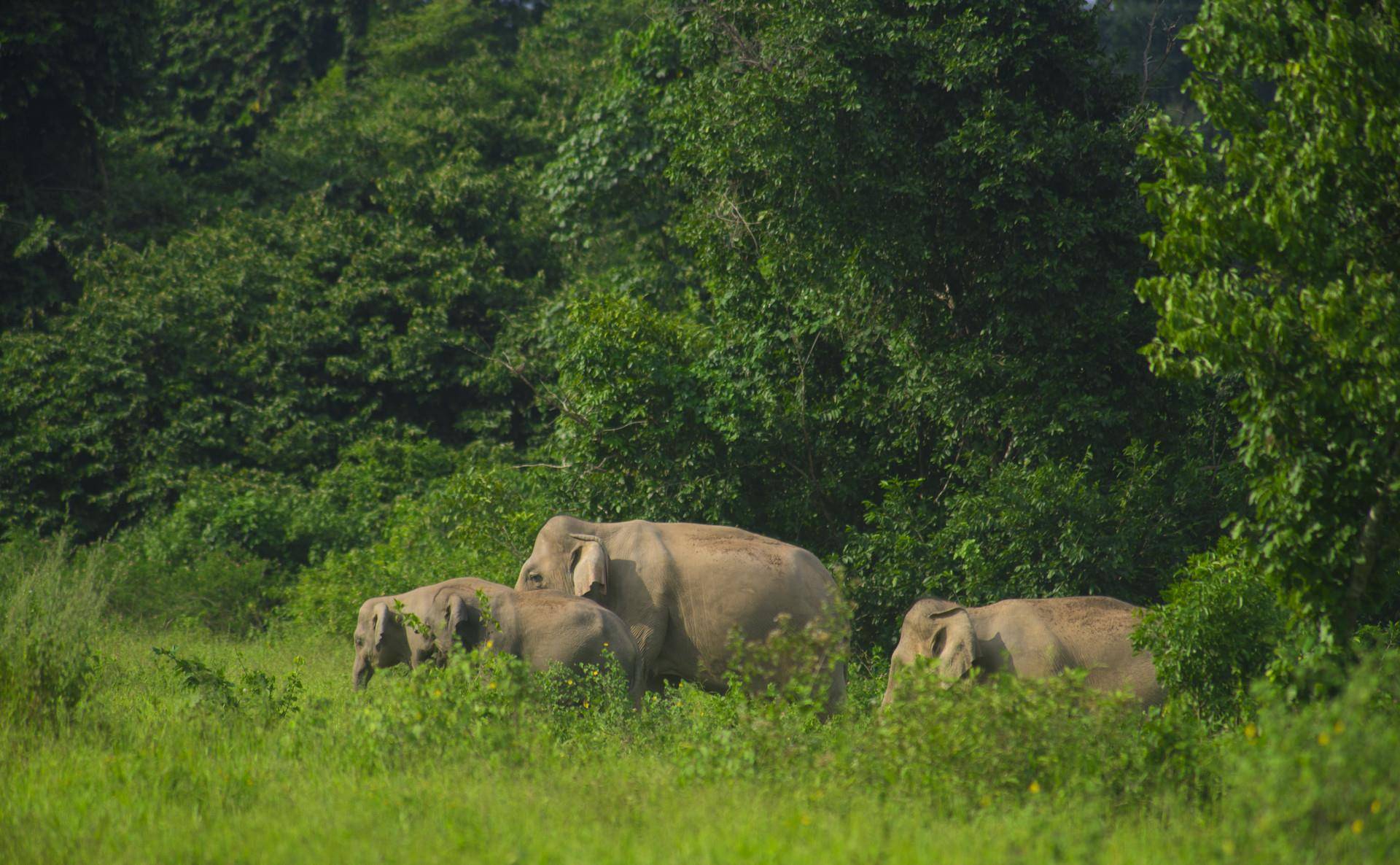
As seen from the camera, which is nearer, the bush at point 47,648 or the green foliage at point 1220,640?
the green foliage at point 1220,640

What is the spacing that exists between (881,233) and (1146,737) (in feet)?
21.7

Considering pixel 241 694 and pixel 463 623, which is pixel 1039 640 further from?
pixel 241 694

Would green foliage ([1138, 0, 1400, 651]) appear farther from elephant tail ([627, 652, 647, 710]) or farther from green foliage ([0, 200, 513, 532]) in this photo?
green foliage ([0, 200, 513, 532])

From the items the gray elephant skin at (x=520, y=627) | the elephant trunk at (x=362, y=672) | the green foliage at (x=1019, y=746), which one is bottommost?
the elephant trunk at (x=362, y=672)

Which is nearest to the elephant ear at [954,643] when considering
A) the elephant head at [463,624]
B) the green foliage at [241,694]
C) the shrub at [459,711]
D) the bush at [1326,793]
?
the shrub at [459,711]

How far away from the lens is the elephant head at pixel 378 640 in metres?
10.3

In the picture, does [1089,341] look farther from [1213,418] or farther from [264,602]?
[264,602]

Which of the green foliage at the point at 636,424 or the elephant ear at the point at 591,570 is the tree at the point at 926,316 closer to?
the green foliage at the point at 636,424

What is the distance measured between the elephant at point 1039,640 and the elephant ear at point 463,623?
287 centimetres

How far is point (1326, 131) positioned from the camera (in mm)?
6801

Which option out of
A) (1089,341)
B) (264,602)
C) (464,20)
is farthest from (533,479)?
(464,20)

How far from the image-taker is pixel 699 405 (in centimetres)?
1370

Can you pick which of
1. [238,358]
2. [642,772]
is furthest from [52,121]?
[642,772]

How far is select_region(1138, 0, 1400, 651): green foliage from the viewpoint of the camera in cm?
674
